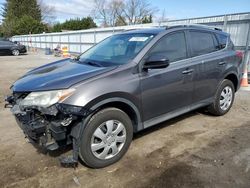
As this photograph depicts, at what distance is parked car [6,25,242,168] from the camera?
118 inches

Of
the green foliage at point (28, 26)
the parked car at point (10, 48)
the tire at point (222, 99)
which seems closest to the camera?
the tire at point (222, 99)

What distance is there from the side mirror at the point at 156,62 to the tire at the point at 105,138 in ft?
2.48

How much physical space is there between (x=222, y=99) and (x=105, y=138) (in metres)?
2.96

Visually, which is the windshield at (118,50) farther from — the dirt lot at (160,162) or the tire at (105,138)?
the dirt lot at (160,162)

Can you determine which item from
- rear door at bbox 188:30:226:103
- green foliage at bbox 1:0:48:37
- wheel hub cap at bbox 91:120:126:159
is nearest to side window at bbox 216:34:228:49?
rear door at bbox 188:30:226:103

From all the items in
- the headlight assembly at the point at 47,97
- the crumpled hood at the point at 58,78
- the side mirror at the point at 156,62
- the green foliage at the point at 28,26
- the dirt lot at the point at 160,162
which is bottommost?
the dirt lot at the point at 160,162

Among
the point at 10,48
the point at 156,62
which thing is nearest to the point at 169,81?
the point at 156,62

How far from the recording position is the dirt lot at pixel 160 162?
3.04m

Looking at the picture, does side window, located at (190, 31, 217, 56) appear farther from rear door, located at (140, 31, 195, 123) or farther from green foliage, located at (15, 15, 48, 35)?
green foliage, located at (15, 15, 48, 35)

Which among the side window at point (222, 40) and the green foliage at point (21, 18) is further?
the green foliage at point (21, 18)

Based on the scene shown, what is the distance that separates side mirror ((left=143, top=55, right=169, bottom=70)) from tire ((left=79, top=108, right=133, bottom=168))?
76cm

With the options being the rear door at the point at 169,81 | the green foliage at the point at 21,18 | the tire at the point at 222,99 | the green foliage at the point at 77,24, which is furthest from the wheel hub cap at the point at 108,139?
the green foliage at the point at 21,18

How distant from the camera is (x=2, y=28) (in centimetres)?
5509

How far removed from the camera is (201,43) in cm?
455
